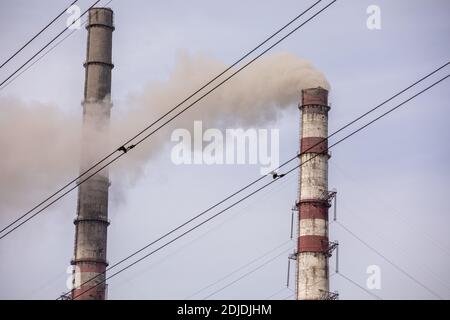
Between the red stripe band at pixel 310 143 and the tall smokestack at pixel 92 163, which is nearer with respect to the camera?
the red stripe band at pixel 310 143

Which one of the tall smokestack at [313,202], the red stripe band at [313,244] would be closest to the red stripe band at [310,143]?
the tall smokestack at [313,202]

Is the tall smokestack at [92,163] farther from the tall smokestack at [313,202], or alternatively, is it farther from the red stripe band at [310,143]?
the red stripe band at [310,143]

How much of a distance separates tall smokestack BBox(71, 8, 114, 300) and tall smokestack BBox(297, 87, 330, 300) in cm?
796

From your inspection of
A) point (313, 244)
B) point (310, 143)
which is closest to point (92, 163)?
point (310, 143)

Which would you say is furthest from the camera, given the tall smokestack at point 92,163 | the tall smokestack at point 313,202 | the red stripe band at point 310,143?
the tall smokestack at point 92,163

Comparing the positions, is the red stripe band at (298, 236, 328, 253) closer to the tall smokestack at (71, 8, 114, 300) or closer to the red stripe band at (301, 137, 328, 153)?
the red stripe band at (301, 137, 328, 153)

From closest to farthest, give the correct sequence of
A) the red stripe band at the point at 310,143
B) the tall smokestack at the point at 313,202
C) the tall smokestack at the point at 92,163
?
1. the red stripe band at the point at 310,143
2. the tall smokestack at the point at 313,202
3. the tall smokestack at the point at 92,163

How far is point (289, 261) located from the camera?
43.2 metres

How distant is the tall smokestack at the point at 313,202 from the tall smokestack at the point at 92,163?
796 centimetres

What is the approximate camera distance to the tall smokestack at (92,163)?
143 ft
